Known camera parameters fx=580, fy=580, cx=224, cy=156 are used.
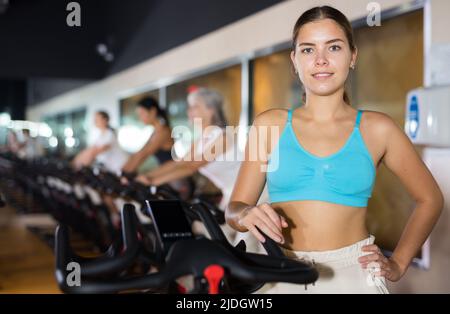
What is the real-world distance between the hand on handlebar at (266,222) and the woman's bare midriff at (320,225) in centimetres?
22

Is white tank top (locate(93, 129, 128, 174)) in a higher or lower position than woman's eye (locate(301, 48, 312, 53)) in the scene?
lower

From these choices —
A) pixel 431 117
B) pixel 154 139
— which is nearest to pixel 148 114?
pixel 154 139

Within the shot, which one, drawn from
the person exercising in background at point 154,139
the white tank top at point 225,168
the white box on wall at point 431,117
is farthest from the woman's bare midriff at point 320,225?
the person exercising in background at point 154,139

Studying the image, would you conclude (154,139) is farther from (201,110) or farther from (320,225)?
(320,225)

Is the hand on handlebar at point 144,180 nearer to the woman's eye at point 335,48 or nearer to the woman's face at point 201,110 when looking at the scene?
the woman's face at point 201,110

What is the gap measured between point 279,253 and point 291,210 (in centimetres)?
26

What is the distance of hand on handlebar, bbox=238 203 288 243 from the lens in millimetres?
1075

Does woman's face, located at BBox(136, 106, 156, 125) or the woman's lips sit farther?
woman's face, located at BBox(136, 106, 156, 125)

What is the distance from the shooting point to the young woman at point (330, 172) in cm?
125

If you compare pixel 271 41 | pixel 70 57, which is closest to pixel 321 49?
pixel 271 41

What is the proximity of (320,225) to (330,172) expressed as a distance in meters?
0.14

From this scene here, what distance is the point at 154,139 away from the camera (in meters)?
4.38

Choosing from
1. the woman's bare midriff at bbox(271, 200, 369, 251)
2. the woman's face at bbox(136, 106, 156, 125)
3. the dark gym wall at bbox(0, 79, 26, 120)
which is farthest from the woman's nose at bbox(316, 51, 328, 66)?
the dark gym wall at bbox(0, 79, 26, 120)

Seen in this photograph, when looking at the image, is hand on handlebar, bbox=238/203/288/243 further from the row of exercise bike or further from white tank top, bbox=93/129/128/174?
white tank top, bbox=93/129/128/174
